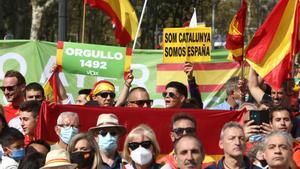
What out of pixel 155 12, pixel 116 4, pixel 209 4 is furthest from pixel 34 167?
pixel 209 4

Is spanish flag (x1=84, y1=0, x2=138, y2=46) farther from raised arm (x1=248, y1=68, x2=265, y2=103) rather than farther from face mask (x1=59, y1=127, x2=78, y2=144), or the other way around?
face mask (x1=59, y1=127, x2=78, y2=144)

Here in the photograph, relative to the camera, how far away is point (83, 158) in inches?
345

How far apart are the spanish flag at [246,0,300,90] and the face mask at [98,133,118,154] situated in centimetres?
251

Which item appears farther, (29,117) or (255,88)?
(255,88)

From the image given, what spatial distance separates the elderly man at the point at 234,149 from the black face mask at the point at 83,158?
3.74ft

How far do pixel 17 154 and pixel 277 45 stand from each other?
12.6ft

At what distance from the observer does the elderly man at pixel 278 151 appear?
29.0 feet

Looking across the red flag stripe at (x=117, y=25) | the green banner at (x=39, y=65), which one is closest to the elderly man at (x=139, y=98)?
the red flag stripe at (x=117, y=25)

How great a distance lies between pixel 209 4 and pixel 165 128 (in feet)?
103

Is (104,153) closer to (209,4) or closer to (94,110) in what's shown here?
(94,110)

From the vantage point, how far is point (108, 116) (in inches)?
394

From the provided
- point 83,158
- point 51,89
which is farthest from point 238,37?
point 83,158

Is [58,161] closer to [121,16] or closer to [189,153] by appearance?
[189,153]

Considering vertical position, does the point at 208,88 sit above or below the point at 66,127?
above
